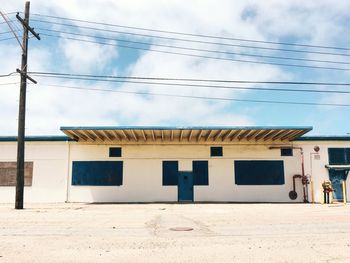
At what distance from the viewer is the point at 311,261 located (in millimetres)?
7527

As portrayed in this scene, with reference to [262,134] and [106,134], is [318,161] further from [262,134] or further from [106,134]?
[106,134]

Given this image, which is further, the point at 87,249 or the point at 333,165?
the point at 333,165

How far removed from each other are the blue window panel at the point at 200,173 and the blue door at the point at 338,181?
30.2ft

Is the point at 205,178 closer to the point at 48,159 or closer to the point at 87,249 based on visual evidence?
the point at 48,159

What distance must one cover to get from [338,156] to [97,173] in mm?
17721

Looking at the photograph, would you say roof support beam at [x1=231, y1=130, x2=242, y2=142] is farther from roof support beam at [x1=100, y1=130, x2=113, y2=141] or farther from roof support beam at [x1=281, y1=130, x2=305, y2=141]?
roof support beam at [x1=100, y1=130, x2=113, y2=141]

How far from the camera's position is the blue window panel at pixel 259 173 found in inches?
1071

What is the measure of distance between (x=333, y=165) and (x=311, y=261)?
2187 centimetres

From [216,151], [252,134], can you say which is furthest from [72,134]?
[252,134]

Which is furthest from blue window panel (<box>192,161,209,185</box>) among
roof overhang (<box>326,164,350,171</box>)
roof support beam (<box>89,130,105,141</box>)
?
roof overhang (<box>326,164,350,171</box>)

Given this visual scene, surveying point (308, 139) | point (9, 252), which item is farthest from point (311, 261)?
point (308, 139)

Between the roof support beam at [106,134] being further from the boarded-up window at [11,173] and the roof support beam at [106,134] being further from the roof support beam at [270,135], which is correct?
the roof support beam at [270,135]

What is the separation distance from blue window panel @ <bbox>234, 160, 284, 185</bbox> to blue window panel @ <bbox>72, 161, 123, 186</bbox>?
28.4ft

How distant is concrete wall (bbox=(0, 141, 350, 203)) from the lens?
1061 inches
